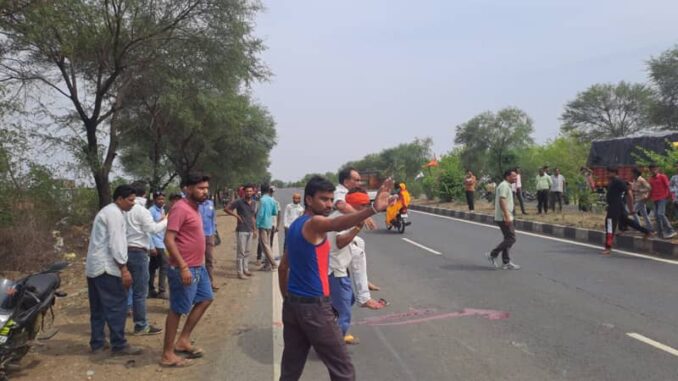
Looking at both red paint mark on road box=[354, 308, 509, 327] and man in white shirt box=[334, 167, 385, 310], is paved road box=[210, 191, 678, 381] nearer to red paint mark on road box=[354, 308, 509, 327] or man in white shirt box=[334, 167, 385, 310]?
red paint mark on road box=[354, 308, 509, 327]

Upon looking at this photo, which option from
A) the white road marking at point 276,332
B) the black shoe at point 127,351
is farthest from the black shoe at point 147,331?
the white road marking at point 276,332

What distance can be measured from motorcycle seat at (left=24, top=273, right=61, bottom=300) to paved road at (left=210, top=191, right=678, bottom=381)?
1.79 metres

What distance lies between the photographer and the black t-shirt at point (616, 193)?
1144 centimetres

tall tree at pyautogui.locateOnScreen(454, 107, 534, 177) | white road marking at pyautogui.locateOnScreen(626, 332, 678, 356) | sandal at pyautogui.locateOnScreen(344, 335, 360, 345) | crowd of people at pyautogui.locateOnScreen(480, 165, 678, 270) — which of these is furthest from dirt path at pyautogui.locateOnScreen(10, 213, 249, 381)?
tall tree at pyautogui.locateOnScreen(454, 107, 534, 177)

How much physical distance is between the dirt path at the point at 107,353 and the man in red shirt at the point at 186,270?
222mm

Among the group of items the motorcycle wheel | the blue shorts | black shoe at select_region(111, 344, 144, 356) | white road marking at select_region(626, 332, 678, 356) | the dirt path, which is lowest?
the dirt path

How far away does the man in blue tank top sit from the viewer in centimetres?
356

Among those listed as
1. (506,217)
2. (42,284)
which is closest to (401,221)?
(506,217)

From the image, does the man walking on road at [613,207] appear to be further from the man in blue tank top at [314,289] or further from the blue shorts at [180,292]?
the man in blue tank top at [314,289]

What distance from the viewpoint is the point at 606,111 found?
50.2 meters

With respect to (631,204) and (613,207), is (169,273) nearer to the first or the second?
(613,207)

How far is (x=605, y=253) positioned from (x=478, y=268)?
10.5ft

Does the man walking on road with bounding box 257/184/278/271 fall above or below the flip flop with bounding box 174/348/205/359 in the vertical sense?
above

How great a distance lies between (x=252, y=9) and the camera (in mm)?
15359
